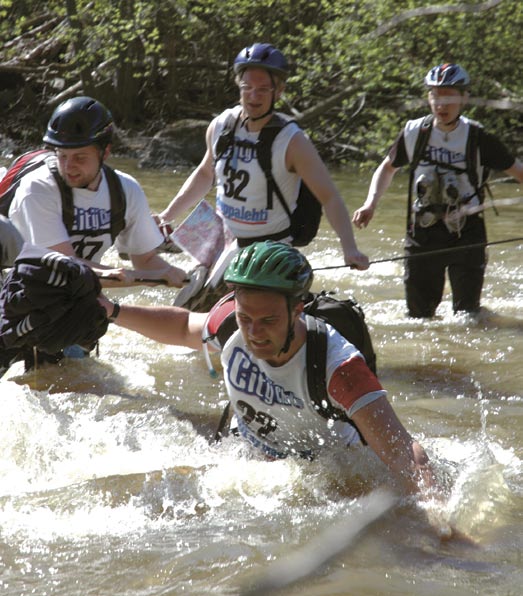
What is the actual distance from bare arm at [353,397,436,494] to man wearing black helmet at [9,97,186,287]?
6.03ft

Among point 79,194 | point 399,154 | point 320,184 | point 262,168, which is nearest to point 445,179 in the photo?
point 399,154

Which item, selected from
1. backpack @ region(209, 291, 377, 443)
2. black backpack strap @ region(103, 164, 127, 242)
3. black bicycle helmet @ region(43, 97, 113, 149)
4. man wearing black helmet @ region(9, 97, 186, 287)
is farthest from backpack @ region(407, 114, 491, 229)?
backpack @ region(209, 291, 377, 443)

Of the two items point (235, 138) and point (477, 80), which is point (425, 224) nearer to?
point (235, 138)

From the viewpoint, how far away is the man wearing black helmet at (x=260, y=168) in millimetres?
6098

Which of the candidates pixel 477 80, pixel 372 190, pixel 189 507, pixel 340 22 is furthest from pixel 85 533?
pixel 340 22

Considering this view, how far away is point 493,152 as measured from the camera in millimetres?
7738

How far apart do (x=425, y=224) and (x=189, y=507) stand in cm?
411

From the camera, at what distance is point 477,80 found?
12.3 m

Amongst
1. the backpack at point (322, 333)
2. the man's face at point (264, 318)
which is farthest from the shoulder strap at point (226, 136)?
the man's face at point (264, 318)

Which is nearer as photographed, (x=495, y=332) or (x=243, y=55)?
(x=243, y=55)

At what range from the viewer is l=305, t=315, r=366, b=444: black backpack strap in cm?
402

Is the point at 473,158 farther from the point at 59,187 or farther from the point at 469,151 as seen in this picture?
the point at 59,187

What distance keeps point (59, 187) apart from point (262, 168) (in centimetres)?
124

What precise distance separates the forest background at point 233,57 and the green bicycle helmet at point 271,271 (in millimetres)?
7237
